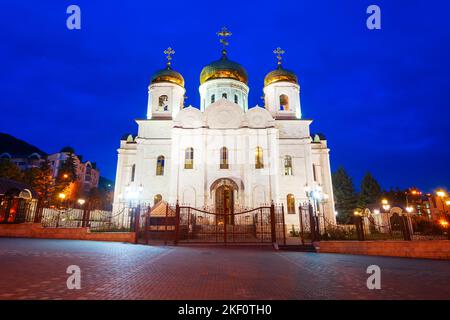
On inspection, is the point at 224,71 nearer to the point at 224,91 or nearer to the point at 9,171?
the point at 224,91

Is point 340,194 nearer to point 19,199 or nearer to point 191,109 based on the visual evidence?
point 191,109

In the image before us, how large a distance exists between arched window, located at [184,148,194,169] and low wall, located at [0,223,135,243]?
1012 centimetres

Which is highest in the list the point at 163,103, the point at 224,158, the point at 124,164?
the point at 163,103

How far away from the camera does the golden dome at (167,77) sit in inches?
1079

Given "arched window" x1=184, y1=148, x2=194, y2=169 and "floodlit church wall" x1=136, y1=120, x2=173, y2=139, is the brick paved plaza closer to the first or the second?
"arched window" x1=184, y1=148, x2=194, y2=169

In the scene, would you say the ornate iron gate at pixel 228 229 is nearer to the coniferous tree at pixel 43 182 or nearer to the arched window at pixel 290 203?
the arched window at pixel 290 203

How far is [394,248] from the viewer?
10.6m

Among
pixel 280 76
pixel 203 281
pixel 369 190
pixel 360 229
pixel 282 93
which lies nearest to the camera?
pixel 203 281

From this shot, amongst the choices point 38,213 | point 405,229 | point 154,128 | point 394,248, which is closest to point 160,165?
point 154,128

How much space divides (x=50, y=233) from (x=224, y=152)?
14099 millimetres

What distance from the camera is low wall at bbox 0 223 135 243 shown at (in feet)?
46.7

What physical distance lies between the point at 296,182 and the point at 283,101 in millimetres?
9111

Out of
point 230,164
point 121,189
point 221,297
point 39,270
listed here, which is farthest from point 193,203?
point 221,297

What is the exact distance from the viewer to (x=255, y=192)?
73.6 ft
